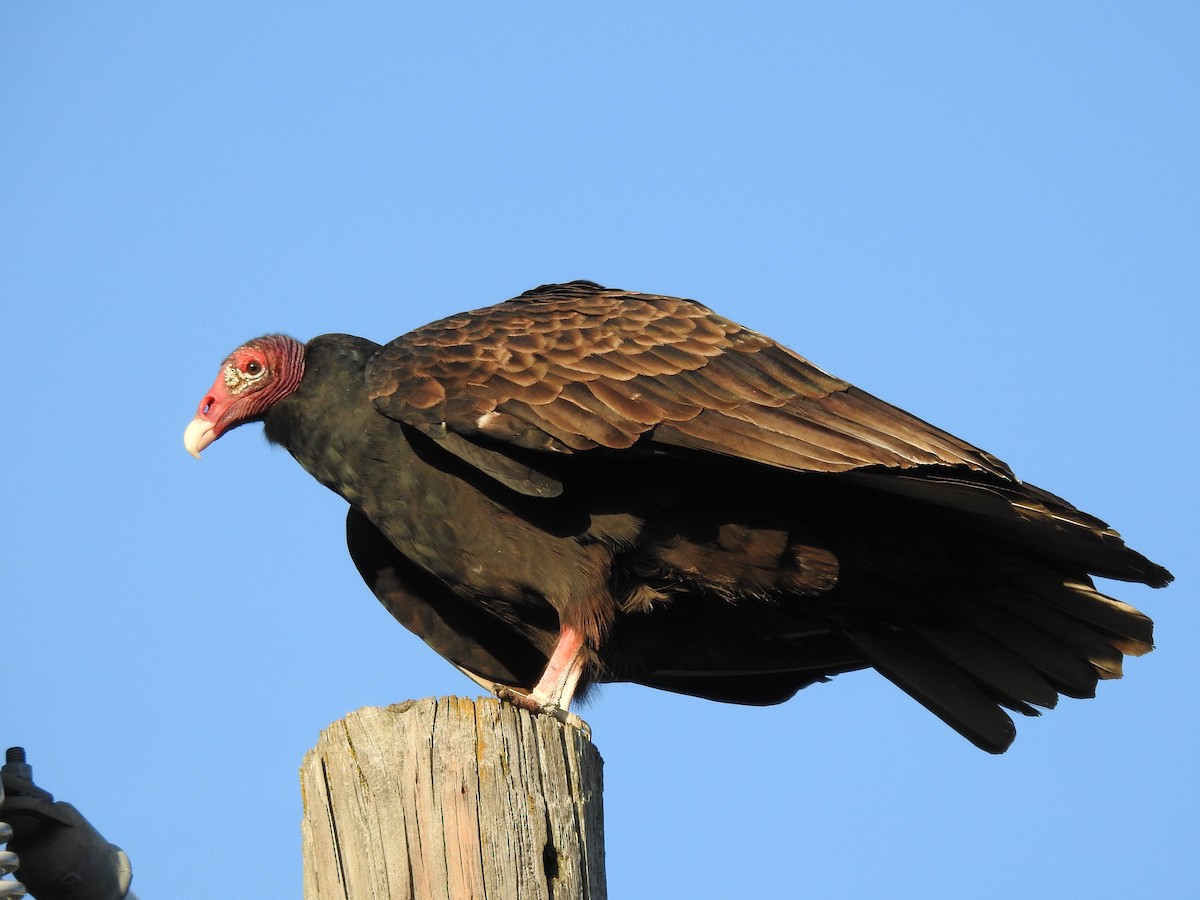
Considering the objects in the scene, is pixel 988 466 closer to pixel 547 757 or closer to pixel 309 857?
pixel 547 757

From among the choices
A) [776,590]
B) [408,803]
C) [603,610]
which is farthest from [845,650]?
[408,803]

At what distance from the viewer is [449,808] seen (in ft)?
11.0

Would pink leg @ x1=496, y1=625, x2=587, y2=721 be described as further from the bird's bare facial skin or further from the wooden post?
the bird's bare facial skin

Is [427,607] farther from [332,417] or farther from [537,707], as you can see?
[537,707]

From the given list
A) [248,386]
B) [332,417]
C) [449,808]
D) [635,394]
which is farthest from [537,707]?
[248,386]

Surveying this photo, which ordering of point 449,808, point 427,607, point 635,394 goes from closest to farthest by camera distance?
point 449,808
point 635,394
point 427,607

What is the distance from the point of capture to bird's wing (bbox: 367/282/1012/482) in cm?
445

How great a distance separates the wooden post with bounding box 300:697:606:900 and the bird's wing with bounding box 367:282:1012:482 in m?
1.16

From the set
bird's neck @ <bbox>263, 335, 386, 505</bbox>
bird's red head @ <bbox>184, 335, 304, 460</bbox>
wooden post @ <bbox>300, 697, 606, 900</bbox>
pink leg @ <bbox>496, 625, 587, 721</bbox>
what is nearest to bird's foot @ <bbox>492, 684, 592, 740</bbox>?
wooden post @ <bbox>300, 697, 606, 900</bbox>

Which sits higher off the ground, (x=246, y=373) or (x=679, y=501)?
(x=246, y=373)

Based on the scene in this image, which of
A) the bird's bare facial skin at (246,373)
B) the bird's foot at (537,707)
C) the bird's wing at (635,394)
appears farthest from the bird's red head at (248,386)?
the bird's foot at (537,707)

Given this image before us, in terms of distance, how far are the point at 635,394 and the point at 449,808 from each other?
163 cm

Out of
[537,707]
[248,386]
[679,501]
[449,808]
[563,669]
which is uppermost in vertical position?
[248,386]

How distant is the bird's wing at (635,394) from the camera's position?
4.45m
